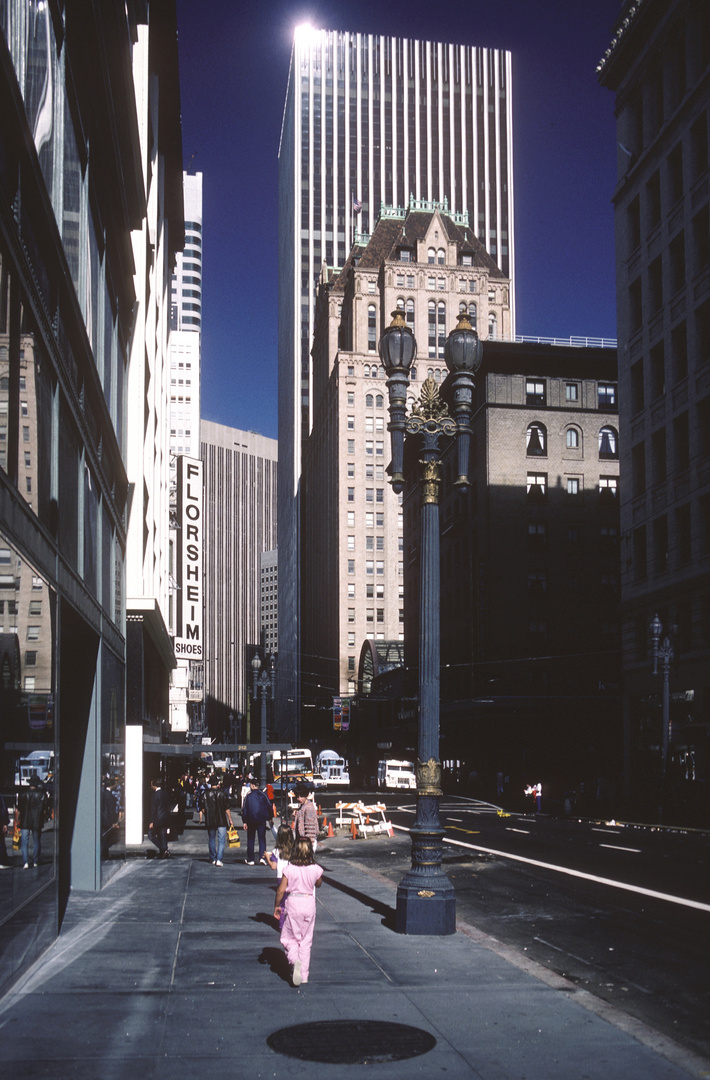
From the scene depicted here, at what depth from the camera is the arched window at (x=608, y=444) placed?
7756 centimetres

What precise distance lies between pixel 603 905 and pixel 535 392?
Result: 63.0 meters

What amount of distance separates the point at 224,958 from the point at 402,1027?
11.7 feet

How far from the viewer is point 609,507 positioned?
251ft

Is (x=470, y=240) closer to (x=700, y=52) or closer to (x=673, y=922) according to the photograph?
(x=700, y=52)

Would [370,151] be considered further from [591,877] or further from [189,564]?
[591,877]

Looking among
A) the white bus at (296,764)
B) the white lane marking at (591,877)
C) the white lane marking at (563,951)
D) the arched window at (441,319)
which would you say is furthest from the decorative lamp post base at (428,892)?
the arched window at (441,319)

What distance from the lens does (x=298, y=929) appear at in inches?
397

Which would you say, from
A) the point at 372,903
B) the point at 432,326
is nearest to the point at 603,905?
the point at 372,903

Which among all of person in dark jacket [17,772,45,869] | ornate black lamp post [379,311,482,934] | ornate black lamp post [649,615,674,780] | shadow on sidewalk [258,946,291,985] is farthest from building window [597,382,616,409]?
person in dark jacket [17,772,45,869]

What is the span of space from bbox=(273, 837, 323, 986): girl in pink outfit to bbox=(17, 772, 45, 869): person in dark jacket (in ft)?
7.38

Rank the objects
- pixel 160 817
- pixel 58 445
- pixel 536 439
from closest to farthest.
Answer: pixel 58 445 → pixel 160 817 → pixel 536 439

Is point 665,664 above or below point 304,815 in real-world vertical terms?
above

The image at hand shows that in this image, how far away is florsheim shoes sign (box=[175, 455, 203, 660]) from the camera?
51219mm

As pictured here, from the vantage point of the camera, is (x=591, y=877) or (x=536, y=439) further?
(x=536, y=439)
